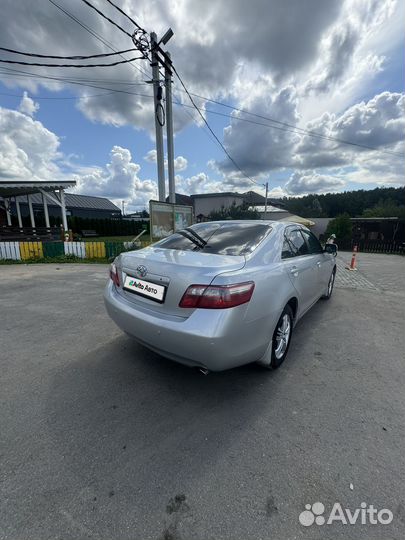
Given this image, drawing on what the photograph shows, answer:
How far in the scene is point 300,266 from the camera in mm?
3197

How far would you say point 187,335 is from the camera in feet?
6.70

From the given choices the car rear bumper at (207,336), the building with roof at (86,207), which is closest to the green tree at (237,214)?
the building with roof at (86,207)

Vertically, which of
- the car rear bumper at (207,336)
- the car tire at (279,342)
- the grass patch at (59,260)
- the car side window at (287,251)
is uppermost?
the car side window at (287,251)

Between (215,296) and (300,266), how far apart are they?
5.33 ft

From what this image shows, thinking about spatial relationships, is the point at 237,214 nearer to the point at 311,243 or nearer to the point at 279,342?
the point at 311,243

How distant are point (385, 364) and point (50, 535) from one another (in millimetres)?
3395

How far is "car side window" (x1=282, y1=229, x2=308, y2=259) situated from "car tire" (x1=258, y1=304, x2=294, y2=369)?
0.69 m

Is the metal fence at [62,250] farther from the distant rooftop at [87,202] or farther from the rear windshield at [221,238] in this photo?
the distant rooftop at [87,202]

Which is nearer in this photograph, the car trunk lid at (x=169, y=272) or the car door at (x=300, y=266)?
the car trunk lid at (x=169, y=272)

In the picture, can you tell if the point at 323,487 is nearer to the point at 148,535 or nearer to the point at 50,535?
the point at 148,535

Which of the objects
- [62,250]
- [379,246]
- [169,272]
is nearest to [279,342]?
[169,272]

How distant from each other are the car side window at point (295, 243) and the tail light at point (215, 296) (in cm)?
109

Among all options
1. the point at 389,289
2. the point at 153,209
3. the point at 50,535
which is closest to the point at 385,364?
the point at 50,535

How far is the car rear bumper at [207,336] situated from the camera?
2.01 metres
